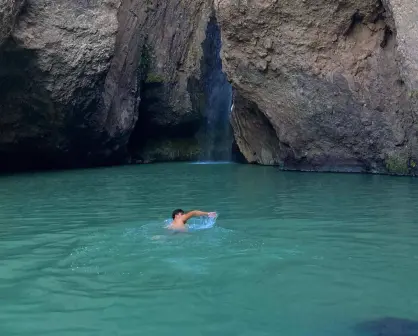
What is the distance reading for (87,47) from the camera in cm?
2262

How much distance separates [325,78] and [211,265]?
14.5m

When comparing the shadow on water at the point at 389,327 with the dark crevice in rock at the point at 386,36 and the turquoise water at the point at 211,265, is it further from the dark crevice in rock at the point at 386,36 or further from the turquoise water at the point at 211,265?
the dark crevice in rock at the point at 386,36

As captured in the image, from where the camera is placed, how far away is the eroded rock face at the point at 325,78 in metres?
19.5

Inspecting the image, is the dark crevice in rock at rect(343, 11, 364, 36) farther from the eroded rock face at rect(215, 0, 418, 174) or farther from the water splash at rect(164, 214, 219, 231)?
the water splash at rect(164, 214, 219, 231)

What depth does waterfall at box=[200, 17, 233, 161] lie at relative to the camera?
103ft

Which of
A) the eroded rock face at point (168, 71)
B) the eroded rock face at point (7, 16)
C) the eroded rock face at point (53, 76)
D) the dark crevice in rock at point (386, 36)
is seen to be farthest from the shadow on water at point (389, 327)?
the eroded rock face at point (168, 71)

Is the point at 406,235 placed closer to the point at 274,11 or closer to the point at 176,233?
the point at 176,233

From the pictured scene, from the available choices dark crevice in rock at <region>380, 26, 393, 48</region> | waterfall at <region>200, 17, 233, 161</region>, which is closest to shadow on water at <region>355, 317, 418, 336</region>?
dark crevice in rock at <region>380, 26, 393, 48</region>

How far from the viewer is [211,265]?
700cm

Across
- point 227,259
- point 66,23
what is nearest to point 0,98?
point 66,23

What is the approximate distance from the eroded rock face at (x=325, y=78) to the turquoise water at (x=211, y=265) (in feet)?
21.1

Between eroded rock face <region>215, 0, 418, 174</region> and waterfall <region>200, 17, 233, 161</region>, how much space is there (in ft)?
30.2

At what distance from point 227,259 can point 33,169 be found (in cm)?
1893

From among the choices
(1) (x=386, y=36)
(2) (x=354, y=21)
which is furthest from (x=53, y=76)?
(1) (x=386, y=36)
